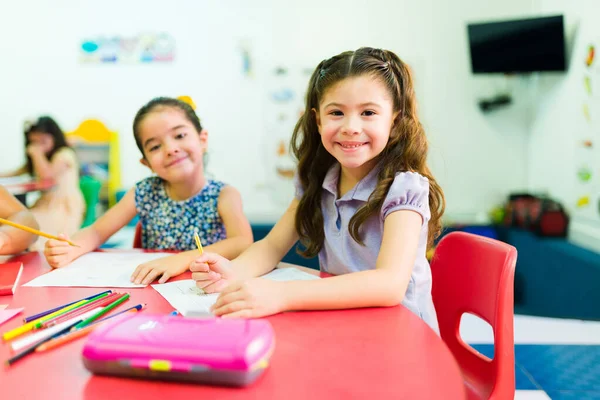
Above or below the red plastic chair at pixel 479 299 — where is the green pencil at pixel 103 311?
above

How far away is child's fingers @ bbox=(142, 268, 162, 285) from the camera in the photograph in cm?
85

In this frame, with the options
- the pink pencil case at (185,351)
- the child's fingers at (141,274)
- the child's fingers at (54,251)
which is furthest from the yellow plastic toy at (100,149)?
the pink pencil case at (185,351)

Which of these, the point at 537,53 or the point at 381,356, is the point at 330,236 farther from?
the point at 537,53

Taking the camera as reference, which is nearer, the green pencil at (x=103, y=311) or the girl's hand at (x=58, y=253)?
the green pencil at (x=103, y=311)

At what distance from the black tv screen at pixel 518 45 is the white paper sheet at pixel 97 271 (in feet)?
8.51

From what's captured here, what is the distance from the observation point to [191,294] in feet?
2.53

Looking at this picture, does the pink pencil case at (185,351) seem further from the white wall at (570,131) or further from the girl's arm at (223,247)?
the white wall at (570,131)

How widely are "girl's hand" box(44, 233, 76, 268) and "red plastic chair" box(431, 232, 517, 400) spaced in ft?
2.46

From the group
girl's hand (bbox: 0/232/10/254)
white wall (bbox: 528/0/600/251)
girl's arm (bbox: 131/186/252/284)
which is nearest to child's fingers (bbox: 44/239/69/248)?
girl's hand (bbox: 0/232/10/254)

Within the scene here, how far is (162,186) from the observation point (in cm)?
144

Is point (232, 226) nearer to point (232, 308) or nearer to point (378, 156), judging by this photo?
point (378, 156)

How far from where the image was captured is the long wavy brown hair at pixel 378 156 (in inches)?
37.6

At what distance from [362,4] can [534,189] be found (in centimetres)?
166

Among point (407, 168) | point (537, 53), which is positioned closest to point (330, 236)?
point (407, 168)
